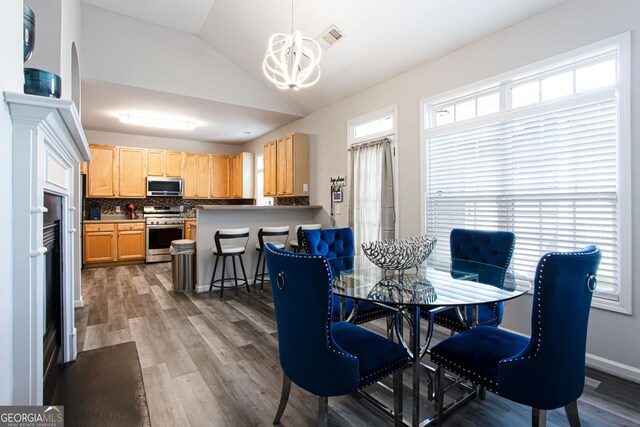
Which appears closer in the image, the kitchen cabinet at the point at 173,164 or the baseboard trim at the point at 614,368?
the baseboard trim at the point at 614,368

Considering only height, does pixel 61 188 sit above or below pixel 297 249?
above

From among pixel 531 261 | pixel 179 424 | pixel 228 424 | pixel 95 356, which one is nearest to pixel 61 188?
pixel 95 356

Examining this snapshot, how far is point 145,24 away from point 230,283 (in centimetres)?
371

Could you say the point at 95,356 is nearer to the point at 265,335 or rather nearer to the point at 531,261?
the point at 265,335

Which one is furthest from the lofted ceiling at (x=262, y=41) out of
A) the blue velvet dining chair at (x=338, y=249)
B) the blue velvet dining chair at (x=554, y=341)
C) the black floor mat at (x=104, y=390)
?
the black floor mat at (x=104, y=390)

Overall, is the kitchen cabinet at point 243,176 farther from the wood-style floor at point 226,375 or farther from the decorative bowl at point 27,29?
the decorative bowl at point 27,29

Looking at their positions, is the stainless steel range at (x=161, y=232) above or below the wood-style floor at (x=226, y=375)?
above

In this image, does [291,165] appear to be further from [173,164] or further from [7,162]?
[7,162]

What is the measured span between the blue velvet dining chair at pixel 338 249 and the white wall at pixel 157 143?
603cm

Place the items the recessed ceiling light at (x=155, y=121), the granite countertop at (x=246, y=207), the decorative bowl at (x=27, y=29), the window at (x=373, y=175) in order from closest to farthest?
the decorative bowl at (x=27, y=29), the window at (x=373, y=175), the granite countertop at (x=246, y=207), the recessed ceiling light at (x=155, y=121)

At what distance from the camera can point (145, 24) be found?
425cm

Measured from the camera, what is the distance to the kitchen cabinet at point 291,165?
17.7 feet

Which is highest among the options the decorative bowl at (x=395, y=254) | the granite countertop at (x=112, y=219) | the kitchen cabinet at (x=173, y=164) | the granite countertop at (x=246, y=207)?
the kitchen cabinet at (x=173, y=164)

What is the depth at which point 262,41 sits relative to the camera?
13.9ft
